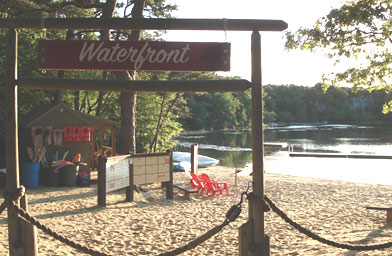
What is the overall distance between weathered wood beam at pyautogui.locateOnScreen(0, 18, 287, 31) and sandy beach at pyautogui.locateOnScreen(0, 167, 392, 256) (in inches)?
122

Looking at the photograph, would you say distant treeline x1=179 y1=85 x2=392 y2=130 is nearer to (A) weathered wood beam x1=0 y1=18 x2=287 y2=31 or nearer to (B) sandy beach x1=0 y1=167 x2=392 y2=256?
(B) sandy beach x1=0 y1=167 x2=392 y2=256

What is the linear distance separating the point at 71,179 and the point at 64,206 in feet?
9.18

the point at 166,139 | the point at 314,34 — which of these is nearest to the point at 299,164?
the point at 166,139

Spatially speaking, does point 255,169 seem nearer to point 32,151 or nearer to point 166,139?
point 32,151

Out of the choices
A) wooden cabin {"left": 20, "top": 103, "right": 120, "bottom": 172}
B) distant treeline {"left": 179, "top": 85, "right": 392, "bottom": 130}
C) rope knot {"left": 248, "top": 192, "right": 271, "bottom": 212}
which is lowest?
rope knot {"left": 248, "top": 192, "right": 271, "bottom": 212}

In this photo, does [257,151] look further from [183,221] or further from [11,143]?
[183,221]

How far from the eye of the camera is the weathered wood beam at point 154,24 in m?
3.72

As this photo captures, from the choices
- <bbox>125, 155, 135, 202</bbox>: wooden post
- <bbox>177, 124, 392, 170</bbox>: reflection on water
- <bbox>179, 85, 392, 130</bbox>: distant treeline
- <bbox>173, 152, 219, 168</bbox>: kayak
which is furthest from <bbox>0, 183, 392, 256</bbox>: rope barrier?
<bbox>179, 85, 392, 130</bbox>: distant treeline

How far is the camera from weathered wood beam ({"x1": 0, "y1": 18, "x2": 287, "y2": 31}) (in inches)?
146

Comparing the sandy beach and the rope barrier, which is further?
the sandy beach

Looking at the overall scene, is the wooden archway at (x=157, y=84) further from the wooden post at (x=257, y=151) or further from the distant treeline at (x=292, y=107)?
the distant treeline at (x=292, y=107)

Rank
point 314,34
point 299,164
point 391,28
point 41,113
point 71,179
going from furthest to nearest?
point 299,164, point 41,113, point 71,179, point 314,34, point 391,28

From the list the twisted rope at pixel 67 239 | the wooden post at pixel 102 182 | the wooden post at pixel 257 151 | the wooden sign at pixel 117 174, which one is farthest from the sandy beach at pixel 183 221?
the wooden post at pixel 257 151

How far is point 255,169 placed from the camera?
3682 millimetres
